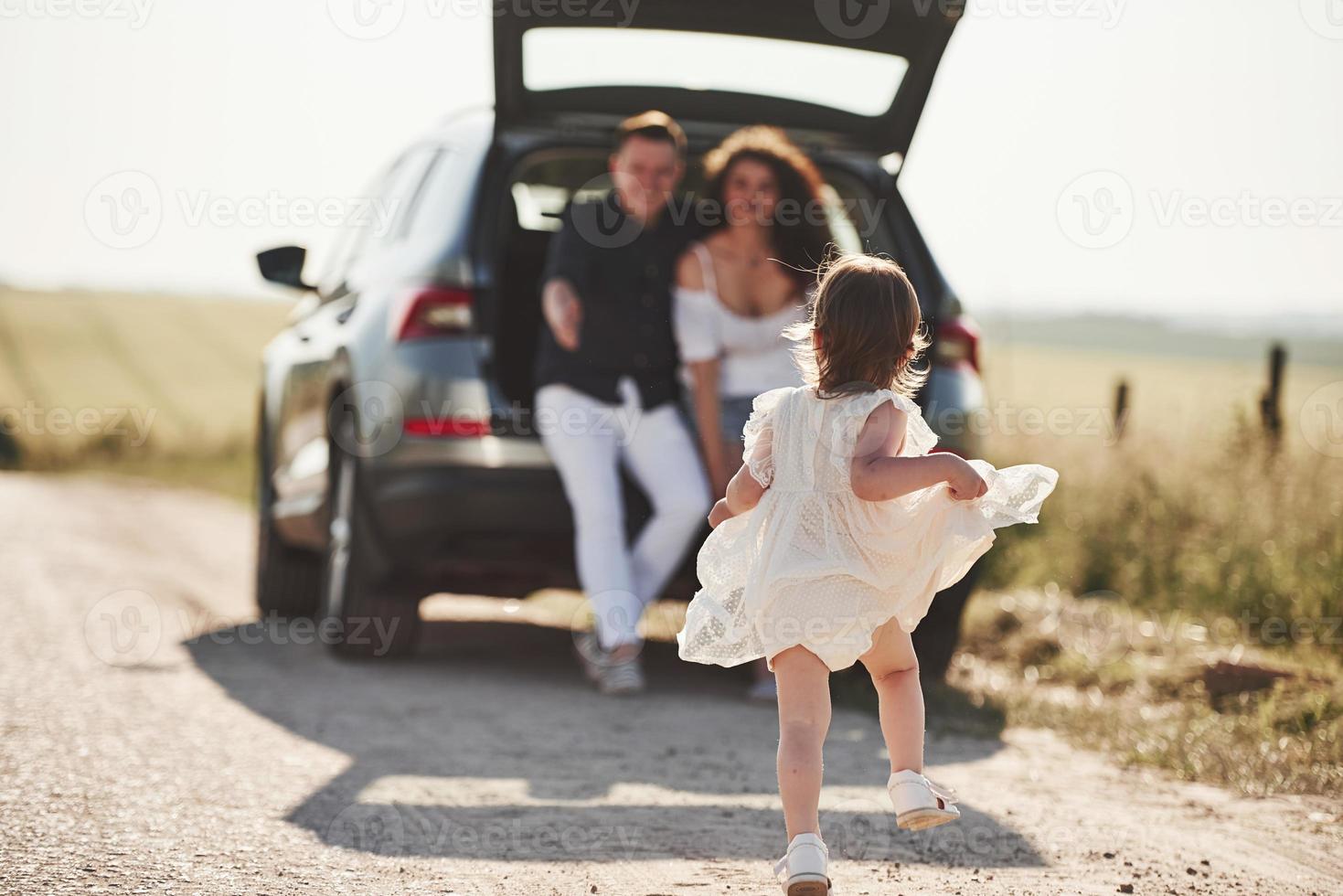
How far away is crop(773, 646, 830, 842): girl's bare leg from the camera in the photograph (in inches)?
127

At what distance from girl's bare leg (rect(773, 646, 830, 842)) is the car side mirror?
464cm

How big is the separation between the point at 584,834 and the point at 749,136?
303 centimetres

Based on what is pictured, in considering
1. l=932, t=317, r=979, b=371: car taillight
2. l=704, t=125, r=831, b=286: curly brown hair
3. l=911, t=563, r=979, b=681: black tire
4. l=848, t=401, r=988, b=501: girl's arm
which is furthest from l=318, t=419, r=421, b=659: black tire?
l=848, t=401, r=988, b=501: girl's arm

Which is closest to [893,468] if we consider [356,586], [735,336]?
[735,336]

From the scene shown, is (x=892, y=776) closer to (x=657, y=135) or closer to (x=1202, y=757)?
(x=1202, y=757)

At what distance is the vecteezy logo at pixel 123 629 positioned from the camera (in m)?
6.61

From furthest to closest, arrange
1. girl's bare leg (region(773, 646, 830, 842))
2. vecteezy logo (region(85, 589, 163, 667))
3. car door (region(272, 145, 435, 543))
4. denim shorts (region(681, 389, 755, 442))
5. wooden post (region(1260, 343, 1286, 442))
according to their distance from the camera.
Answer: wooden post (region(1260, 343, 1286, 442)) < car door (region(272, 145, 435, 543)) < vecteezy logo (region(85, 589, 163, 667)) < denim shorts (region(681, 389, 755, 442)) < girl's bare leg (region(773, 646, 830, 842))

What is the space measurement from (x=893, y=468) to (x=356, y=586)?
346cm

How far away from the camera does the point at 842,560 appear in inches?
133

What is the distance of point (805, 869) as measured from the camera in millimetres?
3088

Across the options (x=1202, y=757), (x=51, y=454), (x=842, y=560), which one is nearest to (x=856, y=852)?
(x=842, y=560)

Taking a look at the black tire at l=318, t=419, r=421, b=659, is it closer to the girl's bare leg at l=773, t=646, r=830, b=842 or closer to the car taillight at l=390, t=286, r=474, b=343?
the car taillight at l=390, t=286, r=474, b=343

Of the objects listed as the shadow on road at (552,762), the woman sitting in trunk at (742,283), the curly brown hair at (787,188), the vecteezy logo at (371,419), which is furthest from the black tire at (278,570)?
the curly brown hair at (787,188)

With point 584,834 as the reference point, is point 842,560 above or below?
above
